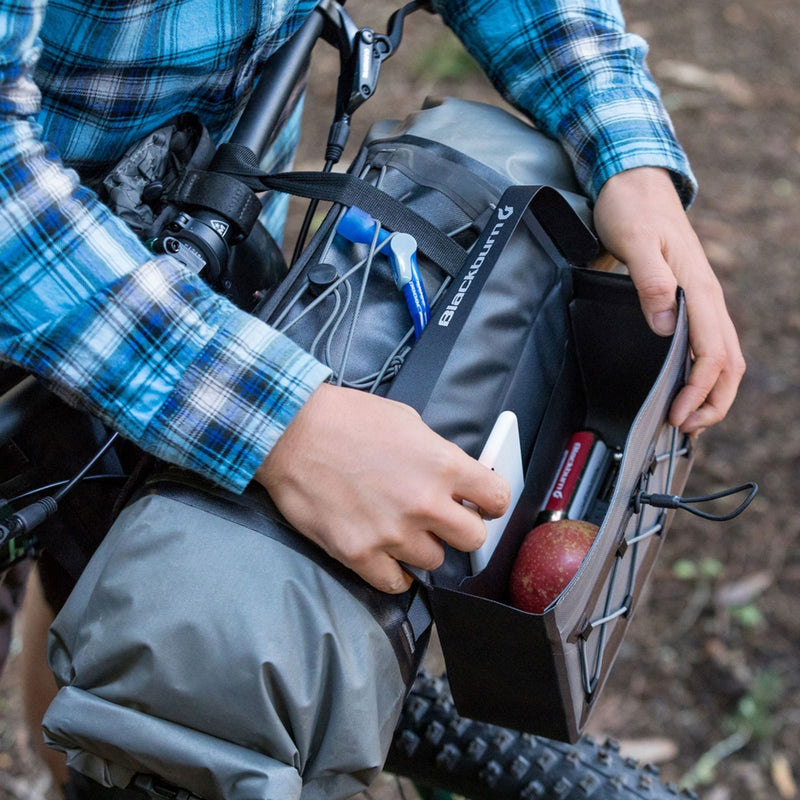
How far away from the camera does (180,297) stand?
80 centimetres

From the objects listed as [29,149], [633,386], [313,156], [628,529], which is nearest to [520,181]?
[633,386]

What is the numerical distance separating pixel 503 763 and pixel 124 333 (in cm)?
73

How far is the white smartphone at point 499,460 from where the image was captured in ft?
3.02

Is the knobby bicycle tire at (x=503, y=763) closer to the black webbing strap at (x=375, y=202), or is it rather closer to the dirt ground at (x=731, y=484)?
the black webbing strap at (x=375, y=202)

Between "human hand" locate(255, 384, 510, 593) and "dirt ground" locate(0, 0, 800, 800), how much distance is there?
137 centimetres

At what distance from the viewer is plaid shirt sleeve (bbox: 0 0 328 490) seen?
0.77 m

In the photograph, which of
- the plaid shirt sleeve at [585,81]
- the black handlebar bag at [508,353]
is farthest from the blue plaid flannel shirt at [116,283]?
the plaid shirt sleeve at [585,81]

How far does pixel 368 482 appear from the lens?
811mm

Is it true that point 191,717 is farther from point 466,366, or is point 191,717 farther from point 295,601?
point 466,366

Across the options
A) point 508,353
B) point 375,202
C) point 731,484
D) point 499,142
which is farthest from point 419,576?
point 731,484

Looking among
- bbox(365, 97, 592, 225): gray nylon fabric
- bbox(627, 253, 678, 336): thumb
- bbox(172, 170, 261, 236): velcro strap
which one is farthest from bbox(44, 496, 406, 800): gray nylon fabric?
bbox(365, 97, 592, 225): gray nylon fabric

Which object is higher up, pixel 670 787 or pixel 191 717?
pixel 191 717

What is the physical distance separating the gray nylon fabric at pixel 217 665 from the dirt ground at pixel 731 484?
1.33m

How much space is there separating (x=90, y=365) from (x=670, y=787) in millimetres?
888
